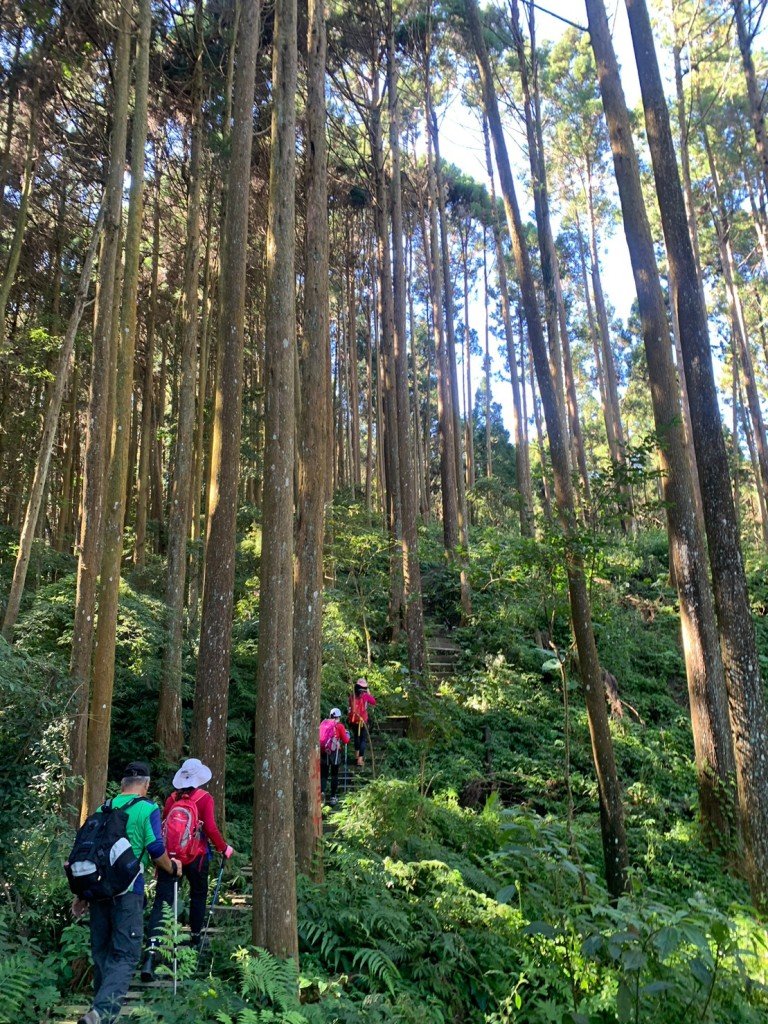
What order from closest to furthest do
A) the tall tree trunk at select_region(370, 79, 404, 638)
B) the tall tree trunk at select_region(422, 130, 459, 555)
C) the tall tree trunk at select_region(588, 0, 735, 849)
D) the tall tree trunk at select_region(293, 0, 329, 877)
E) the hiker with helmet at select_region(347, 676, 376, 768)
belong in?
the tall tree trunk at select_region(293, 0, 329, 877), the tall tree trunk at select_region(588, 0, 735, 849), the hiker with helmet at select_region(347, 676, 376, 768), the tall tree trunk at select_region(370, 79, 404, 638), the tall tree trunk at select_region(422, 130, 459, 555)

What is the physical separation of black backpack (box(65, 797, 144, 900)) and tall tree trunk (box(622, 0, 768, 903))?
574 centimetres

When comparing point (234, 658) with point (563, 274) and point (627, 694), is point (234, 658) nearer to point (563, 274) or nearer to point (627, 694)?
point (627, 694)

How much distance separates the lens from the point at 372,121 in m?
16.5

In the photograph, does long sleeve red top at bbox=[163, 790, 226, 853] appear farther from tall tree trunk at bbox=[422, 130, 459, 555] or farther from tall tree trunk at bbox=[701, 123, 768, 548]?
tall tree trunk at bbox=[701, 123, 768, 548]

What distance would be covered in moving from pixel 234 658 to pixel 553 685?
6979 mm

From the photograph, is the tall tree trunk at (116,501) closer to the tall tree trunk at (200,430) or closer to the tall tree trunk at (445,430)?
the tall tree trunk at (200,430)

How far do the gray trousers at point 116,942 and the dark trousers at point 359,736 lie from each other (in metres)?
7.16

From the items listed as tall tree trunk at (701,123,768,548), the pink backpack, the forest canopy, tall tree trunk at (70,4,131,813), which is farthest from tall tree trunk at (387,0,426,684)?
tall tree trunk at (701,123,768,548)

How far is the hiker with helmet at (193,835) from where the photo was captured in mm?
5348

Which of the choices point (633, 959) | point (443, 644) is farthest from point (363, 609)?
point (633, 959)

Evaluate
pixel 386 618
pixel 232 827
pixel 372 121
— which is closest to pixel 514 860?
pixel 232 827

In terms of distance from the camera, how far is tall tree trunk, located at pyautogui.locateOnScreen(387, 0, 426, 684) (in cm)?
1372

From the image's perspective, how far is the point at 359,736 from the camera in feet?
37.5

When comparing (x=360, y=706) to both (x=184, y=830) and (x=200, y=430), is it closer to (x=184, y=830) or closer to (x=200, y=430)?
(x=184, y=830)
